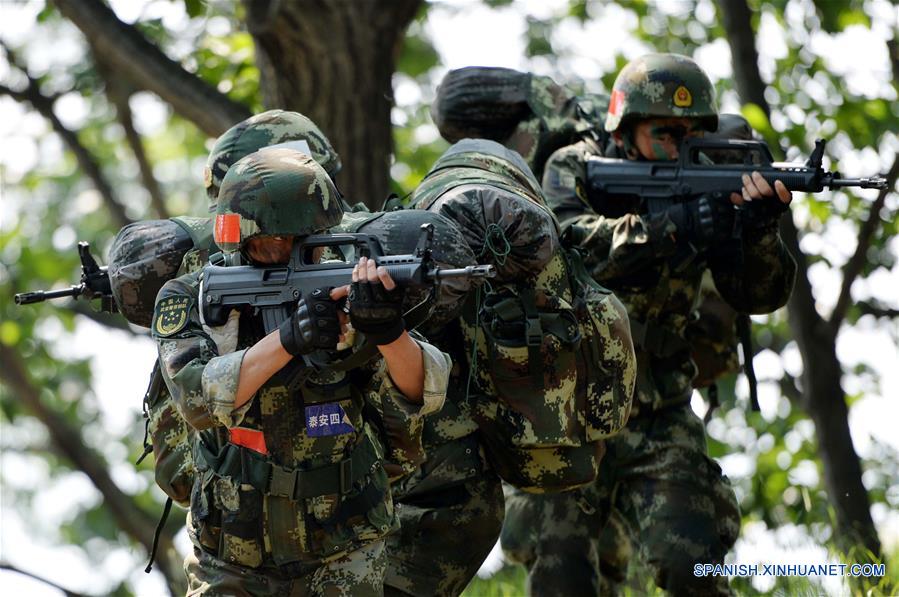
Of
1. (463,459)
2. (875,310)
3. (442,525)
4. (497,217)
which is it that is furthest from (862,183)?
(875,310)

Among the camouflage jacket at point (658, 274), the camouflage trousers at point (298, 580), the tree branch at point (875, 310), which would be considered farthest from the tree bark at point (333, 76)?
the tree branch at point (875, 310)

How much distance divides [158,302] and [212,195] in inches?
39.0

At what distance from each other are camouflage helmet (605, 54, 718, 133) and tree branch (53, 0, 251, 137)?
8.04ft

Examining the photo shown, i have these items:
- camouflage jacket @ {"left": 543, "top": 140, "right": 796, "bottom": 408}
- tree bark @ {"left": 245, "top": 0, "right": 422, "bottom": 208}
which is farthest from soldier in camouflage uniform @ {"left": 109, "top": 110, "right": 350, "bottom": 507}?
tree bark @ {"left": 245, "top": 0, "right": 422, "bottom": 208}

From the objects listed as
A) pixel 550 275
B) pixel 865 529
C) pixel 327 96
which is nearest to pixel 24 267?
pixel 327 96

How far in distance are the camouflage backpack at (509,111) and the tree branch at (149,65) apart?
1921 millimetres

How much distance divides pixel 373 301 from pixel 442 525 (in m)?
1.65

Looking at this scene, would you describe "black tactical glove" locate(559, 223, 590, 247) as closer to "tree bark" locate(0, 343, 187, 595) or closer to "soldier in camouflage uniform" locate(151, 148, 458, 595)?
"soldier in camouflage uniform" locate(151, 148, 458, 595)

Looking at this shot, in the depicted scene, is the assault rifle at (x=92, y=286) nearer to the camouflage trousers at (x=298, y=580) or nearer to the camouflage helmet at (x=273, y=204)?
the camouflage helmet at (x=273, y=204)

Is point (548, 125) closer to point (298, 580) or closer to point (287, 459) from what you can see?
point (287, 459)

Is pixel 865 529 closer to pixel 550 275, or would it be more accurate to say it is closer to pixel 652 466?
pixel 652 466

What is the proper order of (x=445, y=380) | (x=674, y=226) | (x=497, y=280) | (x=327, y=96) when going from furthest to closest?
(x=327, y=96) < (x=674, y=226) < (x=497, y=280) < (x=445, y=380)

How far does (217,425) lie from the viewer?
17.7 ft

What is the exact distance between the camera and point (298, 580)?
5.40 metres
